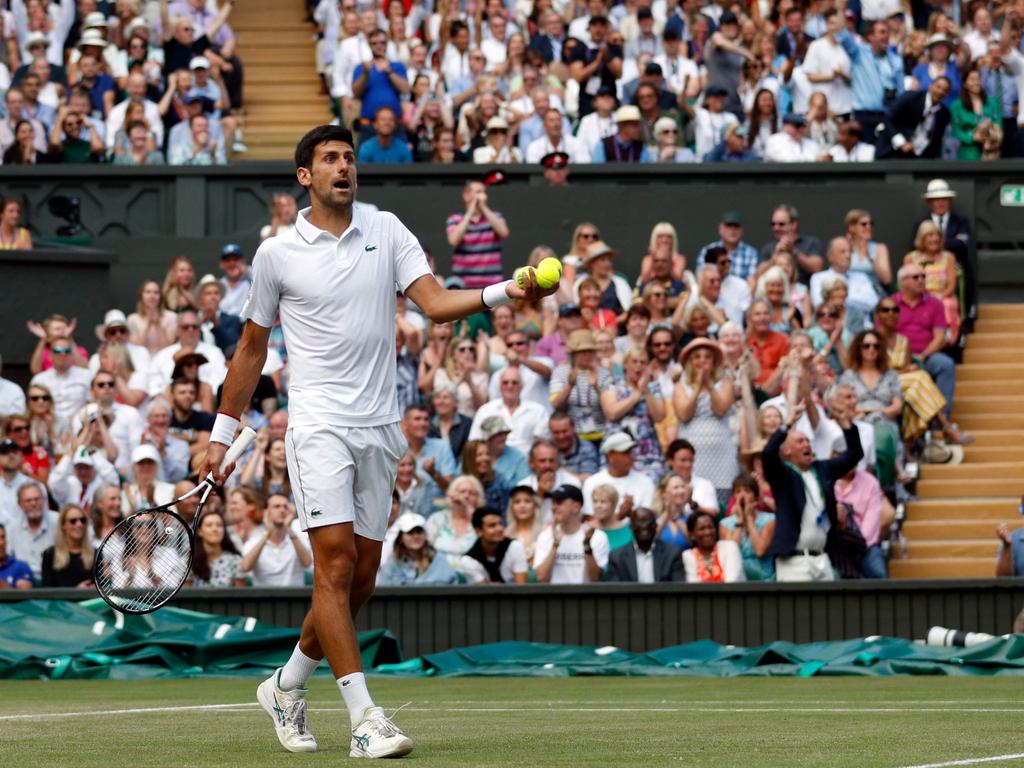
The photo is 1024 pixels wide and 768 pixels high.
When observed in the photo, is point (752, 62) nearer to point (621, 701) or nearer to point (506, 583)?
point (506, 583)

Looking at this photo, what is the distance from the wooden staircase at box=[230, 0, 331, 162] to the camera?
77.6ft

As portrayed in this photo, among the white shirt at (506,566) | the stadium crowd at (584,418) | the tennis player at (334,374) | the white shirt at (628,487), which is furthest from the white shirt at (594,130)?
the tennis player at (334,374)

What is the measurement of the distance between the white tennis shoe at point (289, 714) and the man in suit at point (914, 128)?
1475 cm

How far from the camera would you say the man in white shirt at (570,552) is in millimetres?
14797

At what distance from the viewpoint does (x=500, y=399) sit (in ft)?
54.6

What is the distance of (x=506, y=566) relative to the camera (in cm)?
1490

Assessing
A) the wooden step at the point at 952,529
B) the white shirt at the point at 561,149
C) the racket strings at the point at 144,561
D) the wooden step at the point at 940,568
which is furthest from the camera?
the white shirt at the point at 561,149

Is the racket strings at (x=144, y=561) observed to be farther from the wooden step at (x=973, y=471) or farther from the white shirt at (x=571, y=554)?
the wooden step at (x=973, y=471)

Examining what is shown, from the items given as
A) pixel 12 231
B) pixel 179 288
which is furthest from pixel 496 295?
pixel 12 231

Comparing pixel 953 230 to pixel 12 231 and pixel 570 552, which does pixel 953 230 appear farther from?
pixel 12 231

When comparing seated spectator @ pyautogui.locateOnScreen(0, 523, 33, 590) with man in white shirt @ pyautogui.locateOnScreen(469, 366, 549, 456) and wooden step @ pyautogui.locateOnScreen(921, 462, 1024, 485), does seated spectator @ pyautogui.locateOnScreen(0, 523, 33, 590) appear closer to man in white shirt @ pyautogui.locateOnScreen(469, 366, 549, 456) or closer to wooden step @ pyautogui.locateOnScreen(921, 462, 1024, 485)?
man in white shirt @ pyautogui.locateOnScreen(469, 366, 549, 456)

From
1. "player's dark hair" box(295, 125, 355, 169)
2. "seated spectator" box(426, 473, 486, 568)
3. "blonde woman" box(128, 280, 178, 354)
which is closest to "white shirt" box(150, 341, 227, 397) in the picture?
"blonde woman" box(128, 280, 178, 354)

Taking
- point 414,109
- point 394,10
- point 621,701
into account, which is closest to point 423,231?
point 414,109

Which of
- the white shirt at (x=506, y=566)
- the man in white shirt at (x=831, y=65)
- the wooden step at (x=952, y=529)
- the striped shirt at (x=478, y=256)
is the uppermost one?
the man in white shirt at (x=831, y=65)
